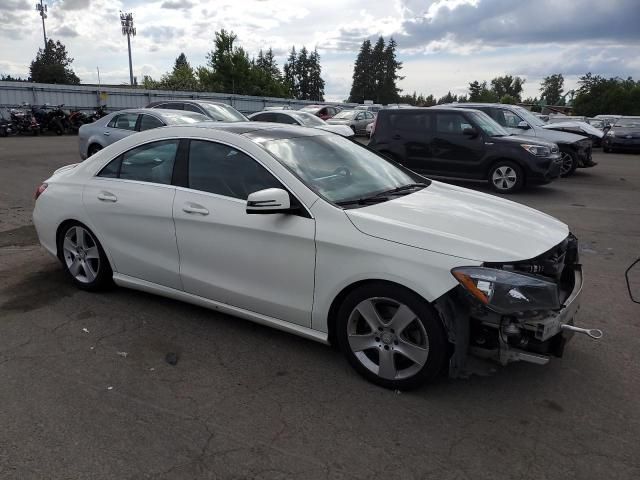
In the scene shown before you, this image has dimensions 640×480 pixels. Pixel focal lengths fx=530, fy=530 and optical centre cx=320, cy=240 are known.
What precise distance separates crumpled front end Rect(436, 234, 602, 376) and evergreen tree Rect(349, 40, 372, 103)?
10743 cm

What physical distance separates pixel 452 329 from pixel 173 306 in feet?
8.20

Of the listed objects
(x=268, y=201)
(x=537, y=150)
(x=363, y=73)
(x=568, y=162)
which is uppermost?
(x=363, y=73)

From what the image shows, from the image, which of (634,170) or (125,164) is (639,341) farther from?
(634,170)

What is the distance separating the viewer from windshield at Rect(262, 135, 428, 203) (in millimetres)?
3680

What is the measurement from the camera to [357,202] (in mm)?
3578

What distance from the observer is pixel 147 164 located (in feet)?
14.2

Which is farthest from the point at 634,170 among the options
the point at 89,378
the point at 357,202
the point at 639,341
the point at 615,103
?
the point at 615,103

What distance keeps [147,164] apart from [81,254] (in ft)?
3.74

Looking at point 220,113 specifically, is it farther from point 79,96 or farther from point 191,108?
point 79,96

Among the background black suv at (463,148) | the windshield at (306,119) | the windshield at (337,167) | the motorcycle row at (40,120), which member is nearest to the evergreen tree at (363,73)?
the motorcycle row at (40,120)

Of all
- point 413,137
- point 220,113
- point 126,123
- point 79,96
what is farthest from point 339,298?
point 79,96

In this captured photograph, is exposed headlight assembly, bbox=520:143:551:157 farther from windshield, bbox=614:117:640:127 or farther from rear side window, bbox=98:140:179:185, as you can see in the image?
windshield, bbox=614:117:640:127

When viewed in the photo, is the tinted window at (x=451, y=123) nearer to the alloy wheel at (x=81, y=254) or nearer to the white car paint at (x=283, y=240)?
the white car paint at (x=283, y=240)

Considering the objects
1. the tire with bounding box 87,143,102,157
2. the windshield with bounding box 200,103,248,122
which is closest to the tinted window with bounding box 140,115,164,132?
the tire with bounding box 87,143,102,157
